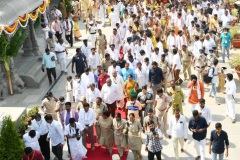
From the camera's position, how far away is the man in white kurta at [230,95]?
13.2 meters

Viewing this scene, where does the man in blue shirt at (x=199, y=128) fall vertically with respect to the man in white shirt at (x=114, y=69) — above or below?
→ below

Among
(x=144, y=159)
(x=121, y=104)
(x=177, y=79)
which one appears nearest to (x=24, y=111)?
(x=121, y=104)

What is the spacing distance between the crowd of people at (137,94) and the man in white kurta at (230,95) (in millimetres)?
30

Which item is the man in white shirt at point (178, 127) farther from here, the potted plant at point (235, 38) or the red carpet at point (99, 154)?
the potted plant at point (235, 38)

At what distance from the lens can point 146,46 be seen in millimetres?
16922

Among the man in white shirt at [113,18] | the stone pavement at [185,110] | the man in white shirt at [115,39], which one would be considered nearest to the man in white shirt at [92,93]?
the stone pavement at [185,110]

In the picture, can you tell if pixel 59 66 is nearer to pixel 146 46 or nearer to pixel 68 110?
pixel 146 46

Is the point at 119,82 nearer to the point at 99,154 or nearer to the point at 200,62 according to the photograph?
the point at 99,154

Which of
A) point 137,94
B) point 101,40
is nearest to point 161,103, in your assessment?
point 137,94

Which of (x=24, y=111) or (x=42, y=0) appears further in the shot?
(x=42, y=0)

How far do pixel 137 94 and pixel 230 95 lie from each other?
281 cm

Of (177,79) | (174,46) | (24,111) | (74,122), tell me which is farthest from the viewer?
(174,46)

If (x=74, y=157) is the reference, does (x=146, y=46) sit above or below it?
above

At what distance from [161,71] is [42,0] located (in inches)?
297
